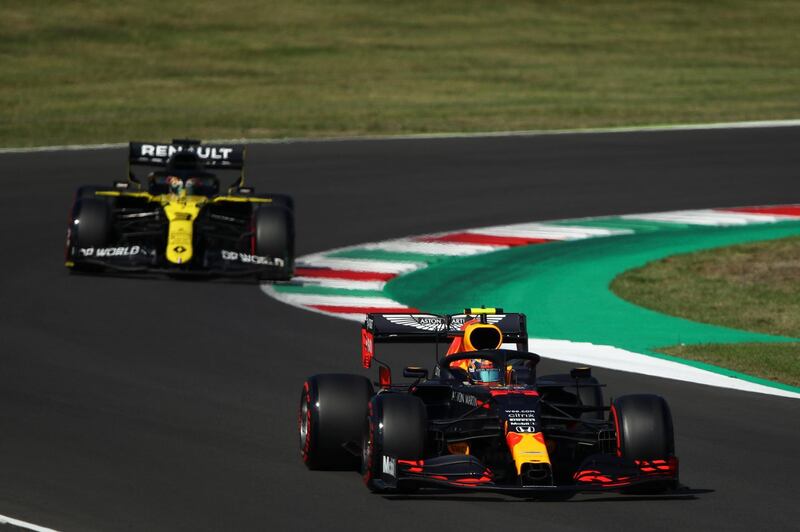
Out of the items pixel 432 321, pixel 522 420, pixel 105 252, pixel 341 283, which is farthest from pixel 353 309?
pixel 522 420

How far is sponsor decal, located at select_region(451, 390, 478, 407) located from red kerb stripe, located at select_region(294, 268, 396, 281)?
9.38m

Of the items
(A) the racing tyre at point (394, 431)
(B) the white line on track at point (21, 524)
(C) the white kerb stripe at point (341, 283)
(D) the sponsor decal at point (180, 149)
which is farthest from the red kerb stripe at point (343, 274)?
(B) the white line on track at point (21, 524)

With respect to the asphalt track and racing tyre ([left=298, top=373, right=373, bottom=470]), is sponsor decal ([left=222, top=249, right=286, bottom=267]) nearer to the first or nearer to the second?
the asphalt track

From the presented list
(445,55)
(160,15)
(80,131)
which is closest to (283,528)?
(80,131)

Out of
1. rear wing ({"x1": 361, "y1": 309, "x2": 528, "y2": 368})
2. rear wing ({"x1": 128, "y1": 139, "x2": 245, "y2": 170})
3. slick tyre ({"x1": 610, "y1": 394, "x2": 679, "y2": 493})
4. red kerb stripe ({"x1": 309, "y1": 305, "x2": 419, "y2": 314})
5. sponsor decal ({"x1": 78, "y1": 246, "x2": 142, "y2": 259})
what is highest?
rear wing ({"x1": 128, "y1": 139, "x2": 245, "y2": 170})

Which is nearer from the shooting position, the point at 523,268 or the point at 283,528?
the point at 283,528

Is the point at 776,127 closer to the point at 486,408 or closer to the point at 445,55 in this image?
the point at 445,55

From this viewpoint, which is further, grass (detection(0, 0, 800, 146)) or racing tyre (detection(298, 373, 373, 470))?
grass (detection(0, 0, 800, 146))

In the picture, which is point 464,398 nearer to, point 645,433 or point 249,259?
point 645,433

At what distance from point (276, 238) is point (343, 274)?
1009mm

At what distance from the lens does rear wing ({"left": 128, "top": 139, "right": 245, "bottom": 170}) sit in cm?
2112

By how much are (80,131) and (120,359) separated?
21.1 meters

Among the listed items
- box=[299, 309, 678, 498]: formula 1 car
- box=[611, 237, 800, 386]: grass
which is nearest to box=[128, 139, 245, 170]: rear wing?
box=[611, 237, 800, 386]: grass

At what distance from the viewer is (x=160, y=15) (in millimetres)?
55531
